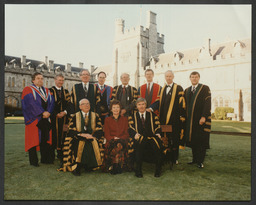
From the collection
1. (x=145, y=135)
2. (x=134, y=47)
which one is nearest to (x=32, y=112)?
(x=145, y=135)

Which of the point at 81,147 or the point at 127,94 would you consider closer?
the point at 81,147

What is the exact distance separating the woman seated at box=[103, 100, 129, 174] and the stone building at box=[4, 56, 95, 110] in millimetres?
1063

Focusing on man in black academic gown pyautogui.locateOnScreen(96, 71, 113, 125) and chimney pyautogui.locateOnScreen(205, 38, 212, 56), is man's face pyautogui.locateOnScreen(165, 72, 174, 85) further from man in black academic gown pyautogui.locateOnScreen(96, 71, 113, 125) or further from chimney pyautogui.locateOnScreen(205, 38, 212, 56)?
man in black academic gown pyautogui.locateOnScreen(96, 71, 113, 125)

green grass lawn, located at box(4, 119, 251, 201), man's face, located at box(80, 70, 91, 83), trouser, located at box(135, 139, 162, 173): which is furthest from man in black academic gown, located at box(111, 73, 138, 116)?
green grass lawn, located at box(4, 119, 251, 201)

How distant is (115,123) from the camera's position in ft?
11.5

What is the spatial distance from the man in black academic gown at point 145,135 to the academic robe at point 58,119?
5.00 ft

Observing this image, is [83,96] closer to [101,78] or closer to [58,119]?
[101,78]

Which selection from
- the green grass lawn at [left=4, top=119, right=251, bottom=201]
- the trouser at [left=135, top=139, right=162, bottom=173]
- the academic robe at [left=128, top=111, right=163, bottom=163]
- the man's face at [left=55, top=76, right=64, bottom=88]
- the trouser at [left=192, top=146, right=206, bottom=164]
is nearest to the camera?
the green grass lawn at [left=4, top=119, right=251, bottom=201]

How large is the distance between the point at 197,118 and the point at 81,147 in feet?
7.15

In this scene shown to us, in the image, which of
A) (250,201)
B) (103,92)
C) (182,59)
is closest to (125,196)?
(250,201)

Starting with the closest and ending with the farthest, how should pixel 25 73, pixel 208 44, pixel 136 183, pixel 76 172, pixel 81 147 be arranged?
1. pixel 136 183
2. pixel 76 172
3. pixel 81 147
4. pixel 25 73
5. pixel 208 44

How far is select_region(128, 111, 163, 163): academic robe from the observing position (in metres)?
3.34

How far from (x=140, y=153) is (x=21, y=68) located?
2.85 m

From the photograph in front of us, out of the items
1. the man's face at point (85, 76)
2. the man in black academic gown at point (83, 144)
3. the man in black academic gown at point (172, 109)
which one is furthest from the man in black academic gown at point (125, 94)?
the man in black academic gown at point (83, 144)
